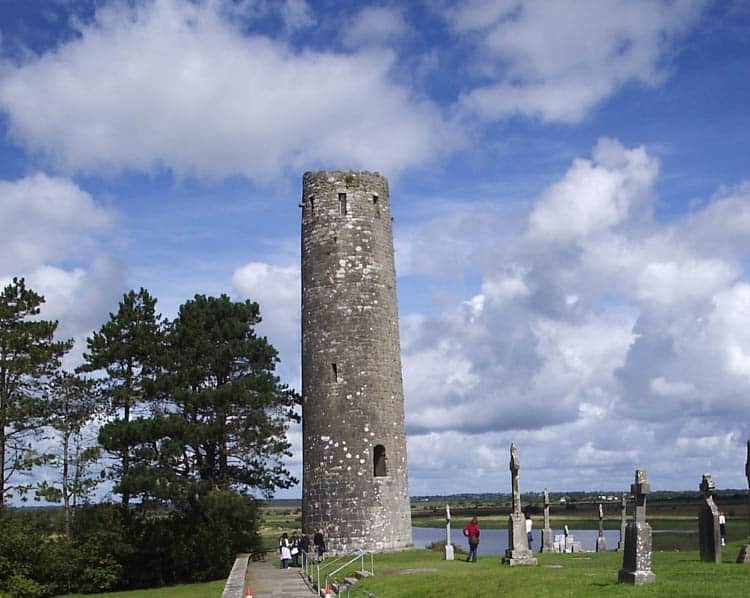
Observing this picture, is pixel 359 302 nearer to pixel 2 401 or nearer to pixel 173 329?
pixel 173 329

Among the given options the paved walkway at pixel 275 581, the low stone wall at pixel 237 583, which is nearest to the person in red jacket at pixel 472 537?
the paved walkway at pixel 275 581

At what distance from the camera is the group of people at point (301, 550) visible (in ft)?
96.1

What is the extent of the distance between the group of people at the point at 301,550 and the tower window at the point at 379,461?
9.21 ft

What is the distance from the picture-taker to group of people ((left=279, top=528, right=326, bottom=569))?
29281 mm

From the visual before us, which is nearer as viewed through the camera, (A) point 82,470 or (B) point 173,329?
(A) point 82,470

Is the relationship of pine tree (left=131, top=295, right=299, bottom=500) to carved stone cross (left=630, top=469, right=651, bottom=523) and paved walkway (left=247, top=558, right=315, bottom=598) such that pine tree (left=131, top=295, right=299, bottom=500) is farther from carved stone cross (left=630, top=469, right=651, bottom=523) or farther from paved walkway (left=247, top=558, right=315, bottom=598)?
carved stone cross (left=630, top=469, right=651, bottom=523)

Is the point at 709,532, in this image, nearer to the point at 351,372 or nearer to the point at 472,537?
the point at 472,537

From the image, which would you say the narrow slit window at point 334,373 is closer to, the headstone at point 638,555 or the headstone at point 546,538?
the headstone at point 546,538

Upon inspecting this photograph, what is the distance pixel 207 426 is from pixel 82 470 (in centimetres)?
510

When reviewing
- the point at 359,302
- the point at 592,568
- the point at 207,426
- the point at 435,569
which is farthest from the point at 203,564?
the point at 592,568

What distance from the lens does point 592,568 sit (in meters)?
21.5

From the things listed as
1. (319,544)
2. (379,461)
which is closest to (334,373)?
(379,461)

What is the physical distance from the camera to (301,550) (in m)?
30.1

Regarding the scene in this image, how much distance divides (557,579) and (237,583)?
8096mm
